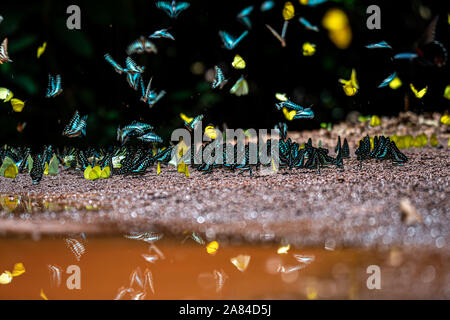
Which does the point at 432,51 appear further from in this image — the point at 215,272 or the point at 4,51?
the point at 4,51

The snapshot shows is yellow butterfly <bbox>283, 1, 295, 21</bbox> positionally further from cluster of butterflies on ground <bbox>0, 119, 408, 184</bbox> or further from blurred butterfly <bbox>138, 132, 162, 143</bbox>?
blurred butterfly <bbox>138, 132, 162, 143</bbox>

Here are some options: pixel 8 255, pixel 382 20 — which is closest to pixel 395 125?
pixel 382 20

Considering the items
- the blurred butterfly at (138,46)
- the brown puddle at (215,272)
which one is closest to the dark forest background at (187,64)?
the blurred butterfly at (138,46)

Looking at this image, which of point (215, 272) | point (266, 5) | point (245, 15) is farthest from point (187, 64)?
point (215, 272)

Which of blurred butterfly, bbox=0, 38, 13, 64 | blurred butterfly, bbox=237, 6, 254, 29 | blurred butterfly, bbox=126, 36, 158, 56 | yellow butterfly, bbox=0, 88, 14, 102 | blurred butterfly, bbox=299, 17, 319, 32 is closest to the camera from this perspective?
blurred butterfly, bbox=0, 38, 13, 64

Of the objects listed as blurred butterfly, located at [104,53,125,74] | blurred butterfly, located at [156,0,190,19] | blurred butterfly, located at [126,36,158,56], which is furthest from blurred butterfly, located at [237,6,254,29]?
blurred butterfly, located at [104,53,125,74]

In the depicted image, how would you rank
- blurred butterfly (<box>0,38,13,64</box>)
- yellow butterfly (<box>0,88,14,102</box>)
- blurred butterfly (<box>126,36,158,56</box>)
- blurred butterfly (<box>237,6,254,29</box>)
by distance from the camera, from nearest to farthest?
blurred butterfly (<box>0,38,13,64</box>) → yellow butterfly (<box>0,88,14,102</box>) → blurred butterfly (<box>126,36,158,56</box>) → blurred butterfly (<box>237,6,254,29</box>)
